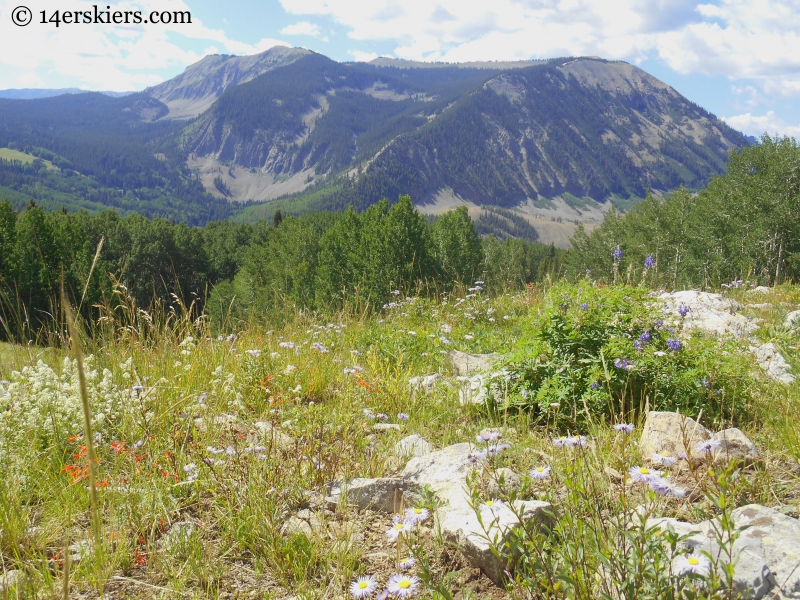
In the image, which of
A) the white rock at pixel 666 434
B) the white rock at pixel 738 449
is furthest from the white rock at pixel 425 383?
the white rock at pixel 738 449

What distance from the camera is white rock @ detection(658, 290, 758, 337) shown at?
600cm

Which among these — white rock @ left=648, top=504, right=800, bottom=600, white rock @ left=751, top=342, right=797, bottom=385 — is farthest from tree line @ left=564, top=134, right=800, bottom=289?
white rock @ left=648, top=504, right=800, bottom=600

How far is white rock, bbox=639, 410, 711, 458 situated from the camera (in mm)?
3232

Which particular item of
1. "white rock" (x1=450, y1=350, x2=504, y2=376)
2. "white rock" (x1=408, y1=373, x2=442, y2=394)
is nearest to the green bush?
"white rock" (x1=408, y1=373, x2=442, y2=394)

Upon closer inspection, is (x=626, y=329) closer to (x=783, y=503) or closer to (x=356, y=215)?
(x=783, y=503)

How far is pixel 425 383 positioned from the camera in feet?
17.4

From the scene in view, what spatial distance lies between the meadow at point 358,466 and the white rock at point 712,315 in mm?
558

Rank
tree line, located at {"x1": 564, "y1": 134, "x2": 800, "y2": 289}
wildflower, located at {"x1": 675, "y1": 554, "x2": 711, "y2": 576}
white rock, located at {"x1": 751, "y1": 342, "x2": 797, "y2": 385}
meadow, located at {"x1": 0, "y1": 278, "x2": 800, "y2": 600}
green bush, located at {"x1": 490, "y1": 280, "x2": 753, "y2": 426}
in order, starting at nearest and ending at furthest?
wildflower, located at {"x1": 675, "y1": 554, "x2": 711, "y2": 576}, meadow, located at {"x1": 0, "y1": 278, "x2": 800, "y2": 600}, green bush, located at {"x1": 490, "y1": 280, "x2": 753, "y2": 426}, white rock, located at {"x1": 751, "y1": 342, "x2": 797, "y2": 385}, tree line, located at {"x1": 564, "y1": 134, "x2": 800, "y2": 289}

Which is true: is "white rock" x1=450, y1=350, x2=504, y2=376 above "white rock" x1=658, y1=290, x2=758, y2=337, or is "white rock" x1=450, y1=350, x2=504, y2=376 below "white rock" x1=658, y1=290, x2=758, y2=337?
below

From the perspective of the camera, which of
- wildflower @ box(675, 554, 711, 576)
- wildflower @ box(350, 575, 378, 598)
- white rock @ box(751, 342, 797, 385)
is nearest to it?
wildflower @ box(675, 554, 711, 576)

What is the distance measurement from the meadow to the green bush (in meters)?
0.02

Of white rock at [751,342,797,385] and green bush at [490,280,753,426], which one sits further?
white rock at [751,342,797,385]

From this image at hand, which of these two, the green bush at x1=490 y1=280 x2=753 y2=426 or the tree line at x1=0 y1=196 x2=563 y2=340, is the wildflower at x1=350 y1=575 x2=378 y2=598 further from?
the tree line at x1=0 y1=196 x2=563 y2=340

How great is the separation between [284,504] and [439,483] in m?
0.97
